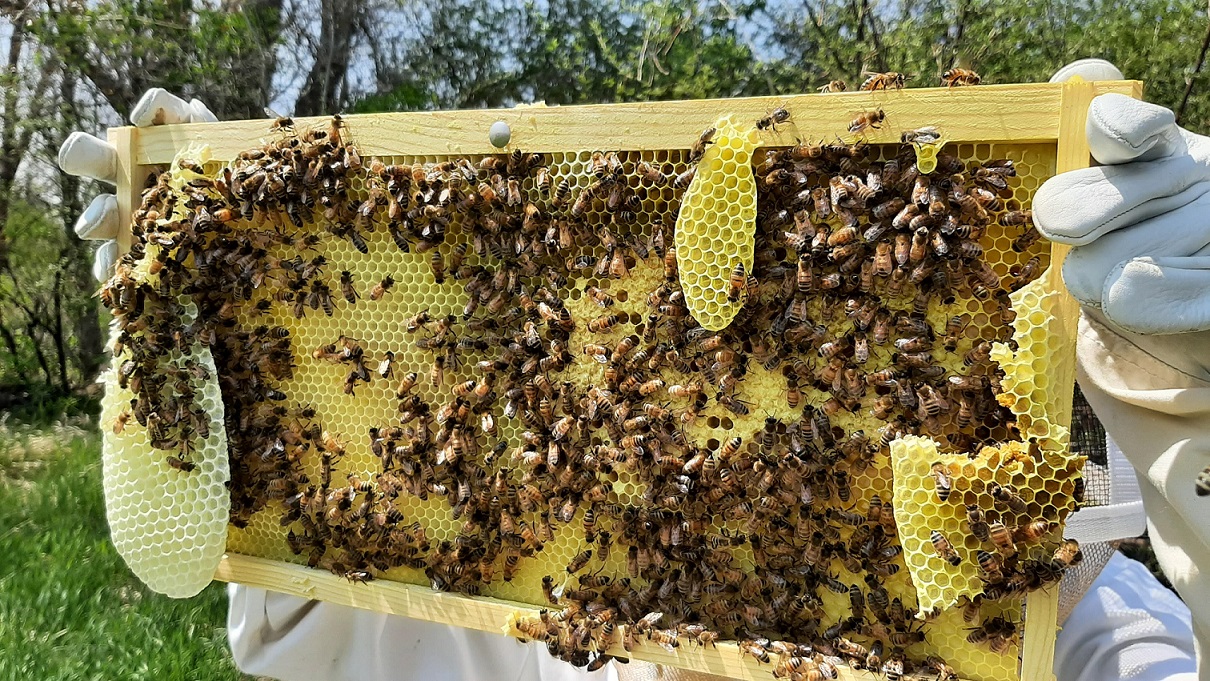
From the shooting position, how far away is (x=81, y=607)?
16.2ft

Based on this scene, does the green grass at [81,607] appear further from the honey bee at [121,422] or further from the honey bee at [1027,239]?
the honey bee at [1027,239]

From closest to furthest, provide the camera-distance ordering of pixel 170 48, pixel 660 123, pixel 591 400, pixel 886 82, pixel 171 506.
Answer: pixel 886 82
pixel 660 123
pixel 591 400
pixel 171 506
pixel 170 48

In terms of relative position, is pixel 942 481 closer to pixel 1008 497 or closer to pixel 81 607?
pixel 1008 497

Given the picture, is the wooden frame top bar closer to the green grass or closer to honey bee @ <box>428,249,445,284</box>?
honey bee @ <box>428,249,445,284</box>

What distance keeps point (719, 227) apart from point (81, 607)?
575cm

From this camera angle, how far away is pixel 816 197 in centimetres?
187

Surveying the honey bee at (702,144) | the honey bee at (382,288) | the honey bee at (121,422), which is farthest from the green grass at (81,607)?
the honey bee at (702,144)

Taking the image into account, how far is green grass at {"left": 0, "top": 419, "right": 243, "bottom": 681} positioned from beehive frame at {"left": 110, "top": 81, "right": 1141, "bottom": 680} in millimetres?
2702

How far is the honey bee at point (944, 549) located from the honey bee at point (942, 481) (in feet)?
0.36

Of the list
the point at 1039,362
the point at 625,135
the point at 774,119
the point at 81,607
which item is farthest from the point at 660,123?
the point at 81,607

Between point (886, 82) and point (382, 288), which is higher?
point (886, 82)

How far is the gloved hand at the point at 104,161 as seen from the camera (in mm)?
2564

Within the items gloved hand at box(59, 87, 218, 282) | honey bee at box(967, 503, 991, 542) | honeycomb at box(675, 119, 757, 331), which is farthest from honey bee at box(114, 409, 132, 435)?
honey bee at box(967, 503, 991, 542)

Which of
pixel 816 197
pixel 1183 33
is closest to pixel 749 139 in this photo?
pixel 816 197
